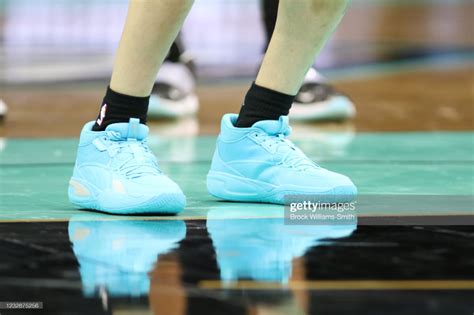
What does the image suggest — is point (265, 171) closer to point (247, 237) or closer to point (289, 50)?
point (289, 50)

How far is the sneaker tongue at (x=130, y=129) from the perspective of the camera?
1928 millimetres

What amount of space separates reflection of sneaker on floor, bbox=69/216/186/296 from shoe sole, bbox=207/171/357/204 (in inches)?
9.8

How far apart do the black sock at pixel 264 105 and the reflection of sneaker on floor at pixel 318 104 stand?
1.34m

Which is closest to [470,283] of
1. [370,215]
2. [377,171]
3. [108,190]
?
[370,215]

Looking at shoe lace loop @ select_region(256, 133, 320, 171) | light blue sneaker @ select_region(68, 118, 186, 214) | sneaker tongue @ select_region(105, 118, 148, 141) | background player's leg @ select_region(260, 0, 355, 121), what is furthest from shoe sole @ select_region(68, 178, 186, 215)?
background player's leg @ select_region(260, 0, 355, 121)

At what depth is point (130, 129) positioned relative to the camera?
193 cm

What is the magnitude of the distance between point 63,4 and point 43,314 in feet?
28.1

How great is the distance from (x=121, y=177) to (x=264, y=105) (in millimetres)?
282

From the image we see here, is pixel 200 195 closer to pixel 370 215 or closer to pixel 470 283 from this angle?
pixel 370 215

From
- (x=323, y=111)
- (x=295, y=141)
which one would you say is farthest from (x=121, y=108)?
(x=323, y=111)

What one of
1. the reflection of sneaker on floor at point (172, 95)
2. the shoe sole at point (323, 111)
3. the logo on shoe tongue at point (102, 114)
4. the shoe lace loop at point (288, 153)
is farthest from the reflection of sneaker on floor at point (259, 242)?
the reflection of sneaker on floor at point (172, 95)

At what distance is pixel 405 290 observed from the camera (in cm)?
130

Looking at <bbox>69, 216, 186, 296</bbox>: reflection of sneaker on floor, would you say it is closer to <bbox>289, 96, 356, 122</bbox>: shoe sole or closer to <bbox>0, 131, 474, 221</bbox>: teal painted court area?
<bbox>0, 131, 474, 221</bbox>: teal painted court area

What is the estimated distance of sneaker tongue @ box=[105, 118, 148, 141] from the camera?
1.93m
